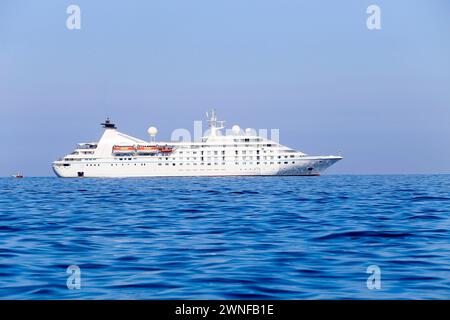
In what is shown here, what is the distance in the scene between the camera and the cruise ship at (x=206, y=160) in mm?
90188

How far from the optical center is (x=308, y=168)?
90875mm

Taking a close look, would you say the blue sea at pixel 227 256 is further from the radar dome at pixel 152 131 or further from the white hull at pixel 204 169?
the radar dome at pixel 152 131

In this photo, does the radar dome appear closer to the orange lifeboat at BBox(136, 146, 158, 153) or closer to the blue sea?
the orange lifeboat at BBox(136, 146, 158, 153)

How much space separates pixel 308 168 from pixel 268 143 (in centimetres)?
735

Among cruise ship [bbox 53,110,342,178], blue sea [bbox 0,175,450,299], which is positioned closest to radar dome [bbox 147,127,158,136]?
cruise ship [bbox 53,110,342,178]

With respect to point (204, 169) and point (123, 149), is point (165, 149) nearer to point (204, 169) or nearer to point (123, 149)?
point (123, 149)

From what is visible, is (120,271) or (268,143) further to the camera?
(268,143)

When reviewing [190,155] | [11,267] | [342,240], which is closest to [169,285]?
[11,267]

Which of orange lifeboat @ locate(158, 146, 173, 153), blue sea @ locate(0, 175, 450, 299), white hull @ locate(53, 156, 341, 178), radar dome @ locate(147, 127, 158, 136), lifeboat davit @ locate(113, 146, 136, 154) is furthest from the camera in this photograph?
radar dome @ locate(147, 127, 158, 136)

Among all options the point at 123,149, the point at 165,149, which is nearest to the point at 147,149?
the point at 165,149

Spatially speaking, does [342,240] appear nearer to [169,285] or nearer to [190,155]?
[169,285]

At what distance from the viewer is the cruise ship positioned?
90.2 metres
